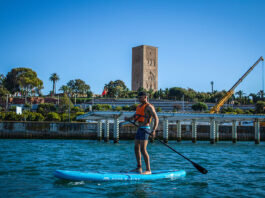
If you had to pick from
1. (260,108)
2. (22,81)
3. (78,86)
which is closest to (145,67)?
(78,86)

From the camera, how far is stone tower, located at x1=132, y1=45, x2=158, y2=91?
159875mm

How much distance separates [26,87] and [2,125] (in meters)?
59.7

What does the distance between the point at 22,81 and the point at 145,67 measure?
2919 inches

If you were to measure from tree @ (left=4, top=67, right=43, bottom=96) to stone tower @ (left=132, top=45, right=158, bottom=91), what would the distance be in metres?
64.4

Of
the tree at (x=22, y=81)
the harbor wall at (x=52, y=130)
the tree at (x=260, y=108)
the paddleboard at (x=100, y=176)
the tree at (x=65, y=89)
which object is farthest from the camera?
the tree at (x=65, y=89)

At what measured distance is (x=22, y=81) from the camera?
101 m

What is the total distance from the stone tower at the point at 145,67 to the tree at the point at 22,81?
2535 inches

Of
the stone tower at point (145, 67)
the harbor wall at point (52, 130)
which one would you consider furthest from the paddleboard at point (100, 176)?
the stone tower at point (145, 67)

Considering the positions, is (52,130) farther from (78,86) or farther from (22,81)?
(78,86)

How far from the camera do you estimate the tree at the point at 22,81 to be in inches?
4001

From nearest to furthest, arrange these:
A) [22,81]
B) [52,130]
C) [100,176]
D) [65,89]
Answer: [100,176] → [52,130] → [22,81] → [65,89]

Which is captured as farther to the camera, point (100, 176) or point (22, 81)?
point (22, 81)

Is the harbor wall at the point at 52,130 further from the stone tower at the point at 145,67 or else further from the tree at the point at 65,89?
the stone tower at the point at 145,67

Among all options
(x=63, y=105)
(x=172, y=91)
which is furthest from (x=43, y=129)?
(x=172, y=91)
